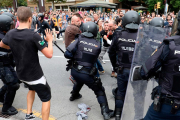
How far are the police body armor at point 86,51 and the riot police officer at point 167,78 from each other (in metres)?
1.31

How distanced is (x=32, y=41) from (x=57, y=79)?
2.98m

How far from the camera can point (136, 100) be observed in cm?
270

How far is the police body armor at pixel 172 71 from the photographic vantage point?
1.78 metres

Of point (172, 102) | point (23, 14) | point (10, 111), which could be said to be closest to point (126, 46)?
point (172, 102)

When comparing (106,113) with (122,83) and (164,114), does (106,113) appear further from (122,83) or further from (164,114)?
(164,114)

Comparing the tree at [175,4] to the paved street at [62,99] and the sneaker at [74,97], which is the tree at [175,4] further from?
the sneaker at [74,97]

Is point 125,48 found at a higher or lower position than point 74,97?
higher

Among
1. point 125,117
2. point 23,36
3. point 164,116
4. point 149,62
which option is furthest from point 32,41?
point 164,116

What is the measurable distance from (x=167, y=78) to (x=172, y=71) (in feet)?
0.33

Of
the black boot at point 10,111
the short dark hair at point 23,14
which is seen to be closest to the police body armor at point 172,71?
the short dark hair at point 23,14

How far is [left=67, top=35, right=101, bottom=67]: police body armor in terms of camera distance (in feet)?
10.3

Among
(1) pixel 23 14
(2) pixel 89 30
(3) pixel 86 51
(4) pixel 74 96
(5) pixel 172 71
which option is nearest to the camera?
(5) pixel 172 71

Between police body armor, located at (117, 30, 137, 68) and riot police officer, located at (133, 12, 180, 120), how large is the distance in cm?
100

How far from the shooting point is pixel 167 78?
6.21 ft
